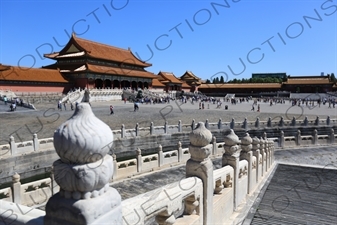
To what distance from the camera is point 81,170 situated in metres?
1.59

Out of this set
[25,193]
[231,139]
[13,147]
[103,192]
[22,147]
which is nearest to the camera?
[103,192]

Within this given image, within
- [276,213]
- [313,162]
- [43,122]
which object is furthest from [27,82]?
[276,213]

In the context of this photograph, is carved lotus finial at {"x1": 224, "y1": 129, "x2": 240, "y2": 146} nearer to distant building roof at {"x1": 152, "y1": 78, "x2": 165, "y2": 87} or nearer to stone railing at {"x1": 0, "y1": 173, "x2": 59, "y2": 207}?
stone railing at {"x1": 0, "y1": 173, "x2": 59, "y2": 207}

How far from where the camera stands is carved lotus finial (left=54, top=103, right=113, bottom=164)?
5.14ft

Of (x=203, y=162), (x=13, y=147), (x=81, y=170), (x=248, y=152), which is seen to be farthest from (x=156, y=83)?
(x=81, y=170)

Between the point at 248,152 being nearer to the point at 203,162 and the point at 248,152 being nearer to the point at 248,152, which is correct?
the point at 248,152

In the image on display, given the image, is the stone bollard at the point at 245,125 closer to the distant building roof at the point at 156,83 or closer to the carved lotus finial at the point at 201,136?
the carved lotus finial at the point at 201,136

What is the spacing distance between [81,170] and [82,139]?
0.19 metres

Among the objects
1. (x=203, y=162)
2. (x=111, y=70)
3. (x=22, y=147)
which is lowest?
(x=22, y=147)

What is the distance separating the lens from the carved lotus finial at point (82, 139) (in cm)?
157

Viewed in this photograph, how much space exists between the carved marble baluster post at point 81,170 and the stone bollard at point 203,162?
1.76 metres

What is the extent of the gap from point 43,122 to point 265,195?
1687cm

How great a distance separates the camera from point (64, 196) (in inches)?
66.9

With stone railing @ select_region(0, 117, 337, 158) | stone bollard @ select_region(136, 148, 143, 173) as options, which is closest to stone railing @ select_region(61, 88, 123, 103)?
stone railing @ select_region(0, 117, 337, 158)
